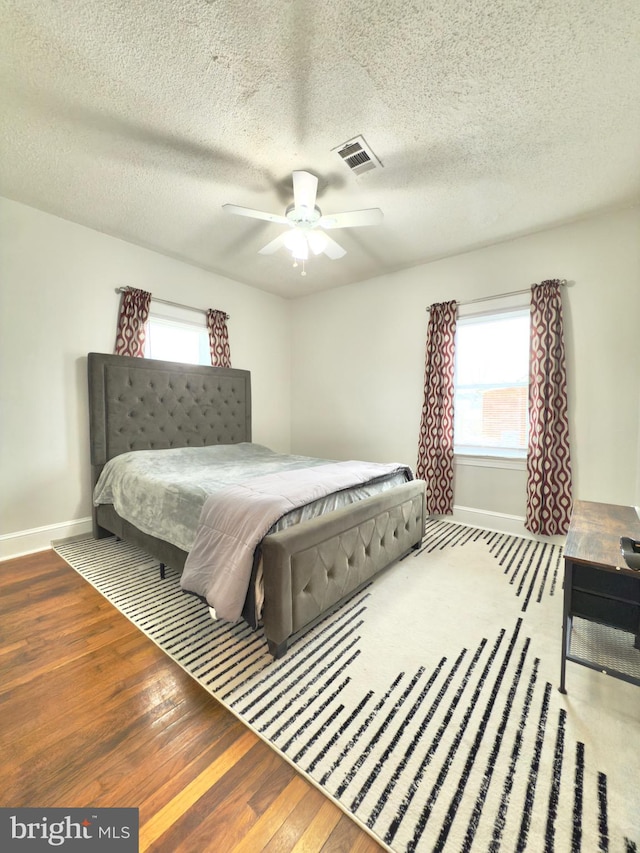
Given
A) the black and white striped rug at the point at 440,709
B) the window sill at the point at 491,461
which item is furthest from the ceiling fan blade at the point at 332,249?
the black and white striped rug at the point at 440,709

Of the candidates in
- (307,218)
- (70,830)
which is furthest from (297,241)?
(70,830)

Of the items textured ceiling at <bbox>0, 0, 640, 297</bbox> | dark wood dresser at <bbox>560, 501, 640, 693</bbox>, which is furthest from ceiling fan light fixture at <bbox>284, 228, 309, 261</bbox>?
dark wood dresser at <bbox>560, 501, 640, 693</bbox>

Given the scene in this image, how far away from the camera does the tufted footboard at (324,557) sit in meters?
1.61

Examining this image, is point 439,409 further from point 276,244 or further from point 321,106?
point 321,106

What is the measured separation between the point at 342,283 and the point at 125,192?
2.52 metres

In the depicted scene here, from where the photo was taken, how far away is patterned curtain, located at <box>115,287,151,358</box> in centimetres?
333

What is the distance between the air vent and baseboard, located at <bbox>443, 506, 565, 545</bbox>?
3136mm

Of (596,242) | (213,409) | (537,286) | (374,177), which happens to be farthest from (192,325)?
(596,242)

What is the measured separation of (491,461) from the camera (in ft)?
11.4

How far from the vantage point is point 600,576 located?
1.37 metres

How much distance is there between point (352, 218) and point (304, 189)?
0.35 m

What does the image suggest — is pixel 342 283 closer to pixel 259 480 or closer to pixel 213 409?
pixel 213 409

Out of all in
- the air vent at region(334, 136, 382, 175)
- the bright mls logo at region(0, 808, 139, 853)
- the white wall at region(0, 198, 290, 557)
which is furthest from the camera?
the white wall at region(0, 198, 290, 557)

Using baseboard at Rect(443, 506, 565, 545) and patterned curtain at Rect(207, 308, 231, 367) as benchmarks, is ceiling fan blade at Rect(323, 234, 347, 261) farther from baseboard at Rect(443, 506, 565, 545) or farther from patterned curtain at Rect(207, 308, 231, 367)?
baseboard at Rect(443, 506, 565, 545)
